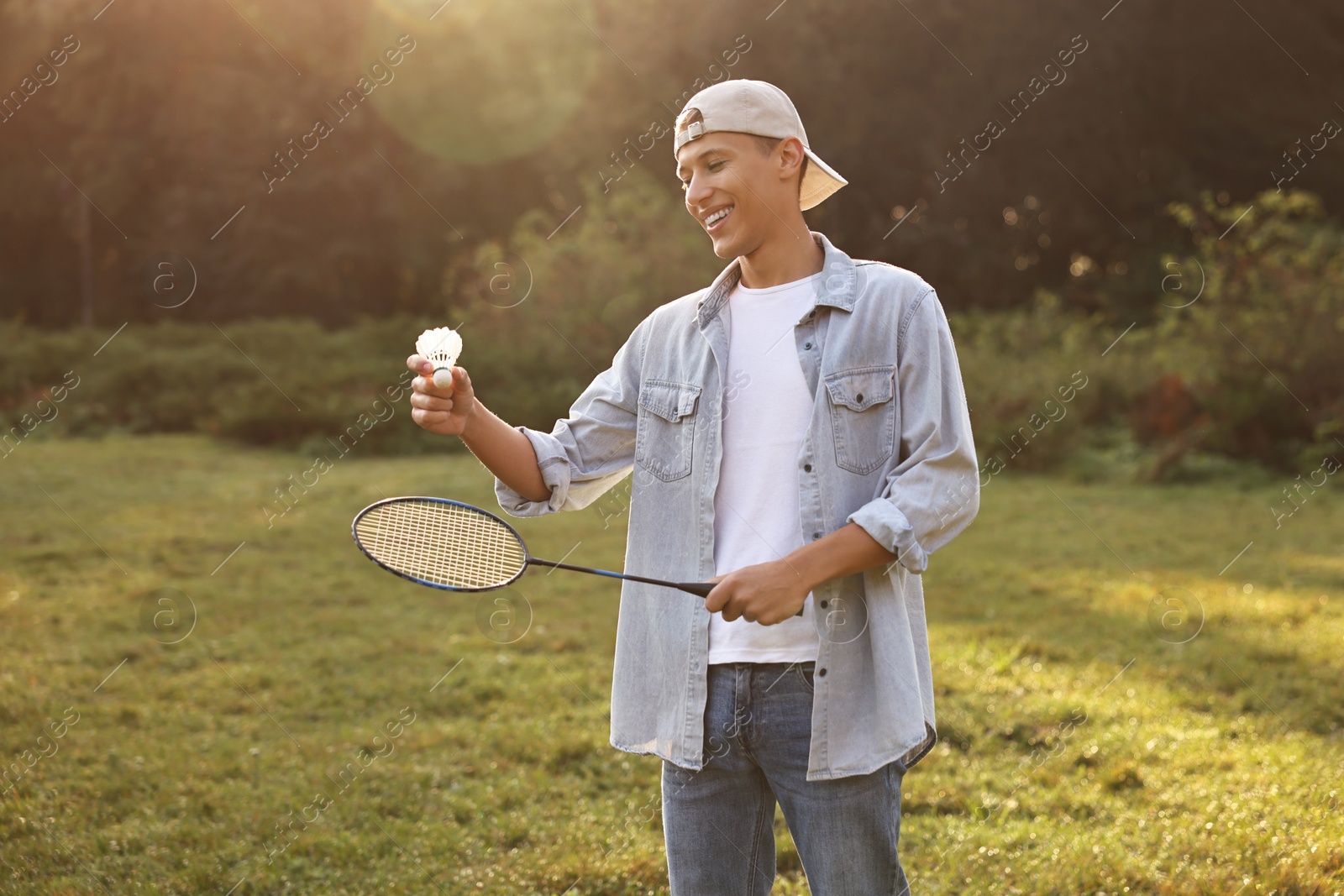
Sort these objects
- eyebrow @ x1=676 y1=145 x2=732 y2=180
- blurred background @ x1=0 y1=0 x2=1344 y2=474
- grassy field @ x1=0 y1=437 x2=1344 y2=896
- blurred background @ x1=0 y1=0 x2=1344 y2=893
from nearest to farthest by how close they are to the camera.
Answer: eyebrow @ x1=676 y1=145 x2=732 y2=180
grassy field @ x1=0 y1=437 x2=1344 y2=896
blurred background @ x1=0 y1=0 x2=1344 y2=893
blurred background @ x1=0 y1=0 x2=1344 y2=474

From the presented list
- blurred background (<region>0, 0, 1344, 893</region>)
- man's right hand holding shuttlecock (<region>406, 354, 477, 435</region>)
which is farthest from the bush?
man's right hand holding shuttlecock (<region>406, 354, 477, 435</region>)

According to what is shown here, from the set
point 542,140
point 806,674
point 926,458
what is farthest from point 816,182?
point 542,140

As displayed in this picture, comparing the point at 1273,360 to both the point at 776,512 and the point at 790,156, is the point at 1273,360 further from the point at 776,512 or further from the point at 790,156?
the point at 776,512

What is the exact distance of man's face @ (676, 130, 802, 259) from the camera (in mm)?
2361

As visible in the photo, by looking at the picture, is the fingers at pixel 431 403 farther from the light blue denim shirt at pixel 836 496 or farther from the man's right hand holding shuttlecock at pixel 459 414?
the light blue denim shirt at pixel 836 496

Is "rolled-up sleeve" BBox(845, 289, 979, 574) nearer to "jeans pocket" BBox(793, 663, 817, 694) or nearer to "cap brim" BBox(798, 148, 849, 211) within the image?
"jeans pocket" BBox(793, 663, 817, 694)

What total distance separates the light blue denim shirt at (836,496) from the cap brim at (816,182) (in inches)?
5.4

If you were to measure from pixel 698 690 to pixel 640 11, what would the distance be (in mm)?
26742

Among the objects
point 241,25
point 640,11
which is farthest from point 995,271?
point 241,25

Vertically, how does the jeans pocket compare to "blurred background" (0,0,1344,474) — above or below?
below

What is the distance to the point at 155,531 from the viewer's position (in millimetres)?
9719

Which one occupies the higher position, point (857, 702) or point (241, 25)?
point (241, 25)

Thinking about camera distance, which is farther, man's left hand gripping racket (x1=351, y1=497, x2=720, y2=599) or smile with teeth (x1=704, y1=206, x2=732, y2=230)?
man's left hand gripping racket (x1=351, y1=497, x2=720, y2=599)

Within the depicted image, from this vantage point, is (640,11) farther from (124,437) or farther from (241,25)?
(124,437)
